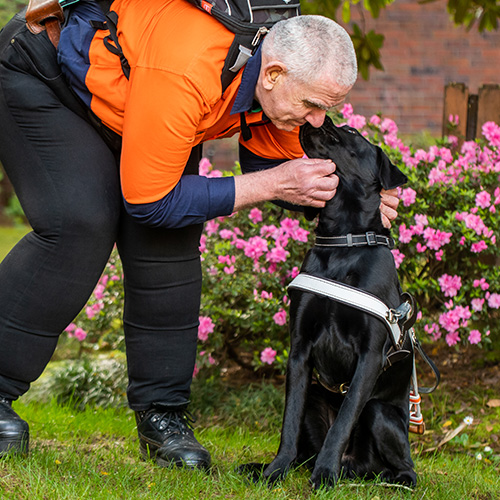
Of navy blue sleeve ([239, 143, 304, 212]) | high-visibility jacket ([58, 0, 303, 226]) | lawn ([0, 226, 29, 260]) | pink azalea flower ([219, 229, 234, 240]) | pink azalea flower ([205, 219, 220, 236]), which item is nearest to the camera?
high-visibility jacket ([58, 0, 303, 226])

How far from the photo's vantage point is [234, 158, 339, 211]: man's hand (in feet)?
8.04

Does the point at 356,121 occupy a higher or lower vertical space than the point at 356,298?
higher

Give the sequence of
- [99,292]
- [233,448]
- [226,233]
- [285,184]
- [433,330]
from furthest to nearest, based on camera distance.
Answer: [99,292], [226,233], [433,330], [233,448], [285,184]

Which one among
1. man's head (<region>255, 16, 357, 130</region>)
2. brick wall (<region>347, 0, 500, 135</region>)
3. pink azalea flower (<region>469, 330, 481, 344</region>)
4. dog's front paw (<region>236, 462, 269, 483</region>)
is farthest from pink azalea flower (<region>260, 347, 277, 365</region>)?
brick wall (<region>347, 0, 500, 135</region>)

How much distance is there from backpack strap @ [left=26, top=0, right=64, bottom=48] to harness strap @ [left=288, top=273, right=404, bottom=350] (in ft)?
3.94

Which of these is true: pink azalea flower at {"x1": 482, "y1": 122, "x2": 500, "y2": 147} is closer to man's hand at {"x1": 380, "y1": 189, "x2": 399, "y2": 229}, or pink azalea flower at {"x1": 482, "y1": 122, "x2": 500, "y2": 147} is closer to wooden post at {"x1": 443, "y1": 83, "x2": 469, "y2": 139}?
wooden post at {"x1": 443, "y1": 83, "x2": 469, "y2": 139}

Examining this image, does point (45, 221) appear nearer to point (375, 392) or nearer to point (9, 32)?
point (9, 32)

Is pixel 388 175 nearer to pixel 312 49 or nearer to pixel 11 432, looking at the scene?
pixel 312 49

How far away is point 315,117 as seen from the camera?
250 cm

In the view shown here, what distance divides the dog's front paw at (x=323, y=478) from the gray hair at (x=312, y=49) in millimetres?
1247

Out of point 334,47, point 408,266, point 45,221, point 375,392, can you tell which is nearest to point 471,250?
point 408,266

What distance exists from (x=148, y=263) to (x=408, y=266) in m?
1.68

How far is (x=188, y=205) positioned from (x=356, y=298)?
64 centimetres

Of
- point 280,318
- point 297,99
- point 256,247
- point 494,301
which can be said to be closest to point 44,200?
point 297,99
